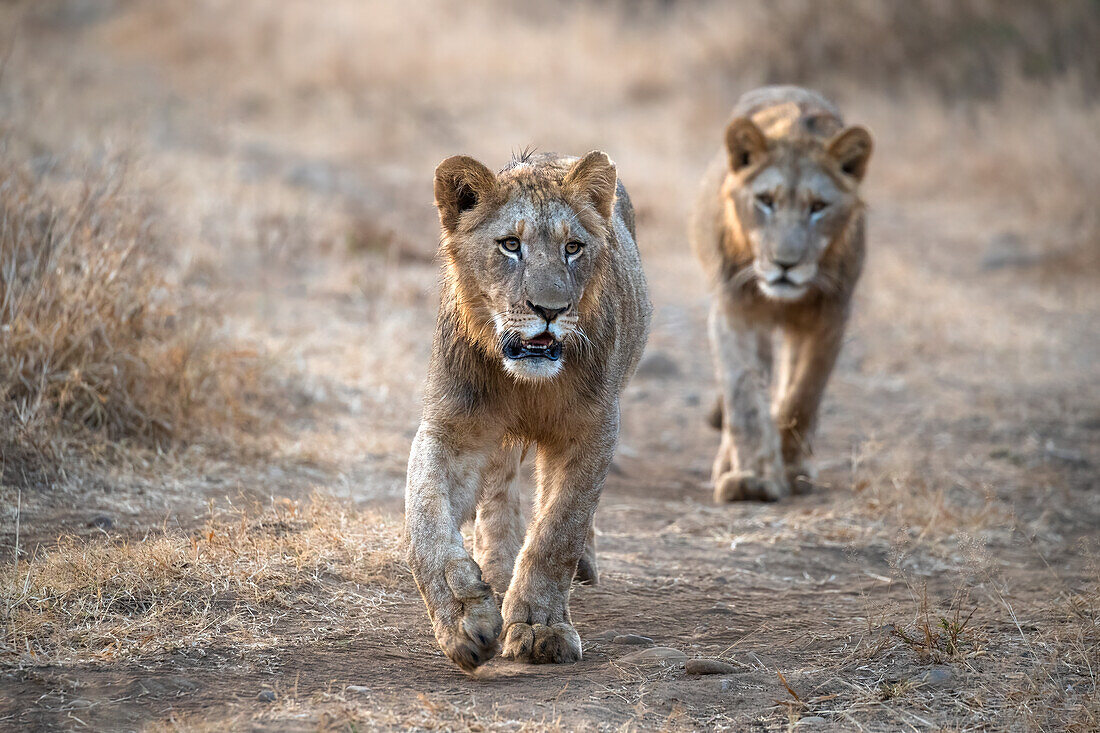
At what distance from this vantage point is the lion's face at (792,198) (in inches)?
259

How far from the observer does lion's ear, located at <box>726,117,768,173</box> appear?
6777 millimetres

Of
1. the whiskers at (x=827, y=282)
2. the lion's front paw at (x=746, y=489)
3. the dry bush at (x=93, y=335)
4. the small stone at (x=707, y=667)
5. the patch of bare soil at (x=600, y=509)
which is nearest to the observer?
the patch of bare soil at (x=600, y=509)

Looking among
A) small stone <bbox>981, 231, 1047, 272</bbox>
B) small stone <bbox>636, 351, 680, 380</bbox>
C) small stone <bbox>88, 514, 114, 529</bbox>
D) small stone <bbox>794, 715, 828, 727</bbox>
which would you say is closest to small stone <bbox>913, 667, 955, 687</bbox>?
small stone <bbox>794, 715, 828, 727</bbox>

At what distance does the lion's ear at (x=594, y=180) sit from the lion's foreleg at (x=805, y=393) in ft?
9.55

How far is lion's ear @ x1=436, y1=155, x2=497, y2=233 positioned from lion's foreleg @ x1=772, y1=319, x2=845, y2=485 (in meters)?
3.18

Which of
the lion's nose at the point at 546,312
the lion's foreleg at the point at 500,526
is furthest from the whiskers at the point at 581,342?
the lion's foreleg at the point at 500,526

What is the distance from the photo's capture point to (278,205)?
420 inches

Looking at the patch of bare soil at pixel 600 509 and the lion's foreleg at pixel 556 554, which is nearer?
the patch of bare soil at pixel 600 509

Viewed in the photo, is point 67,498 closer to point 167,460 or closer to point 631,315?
point 167,460

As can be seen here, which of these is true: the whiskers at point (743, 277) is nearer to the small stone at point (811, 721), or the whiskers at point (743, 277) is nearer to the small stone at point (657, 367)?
the small stone at point (657, 367)

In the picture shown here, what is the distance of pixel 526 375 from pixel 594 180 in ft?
2.62

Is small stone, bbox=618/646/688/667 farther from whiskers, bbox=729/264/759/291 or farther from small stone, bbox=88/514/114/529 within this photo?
whiskers, bbox=729/264/759/291

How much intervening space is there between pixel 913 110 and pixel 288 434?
13037mm

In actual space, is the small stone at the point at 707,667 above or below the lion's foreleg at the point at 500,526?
below
